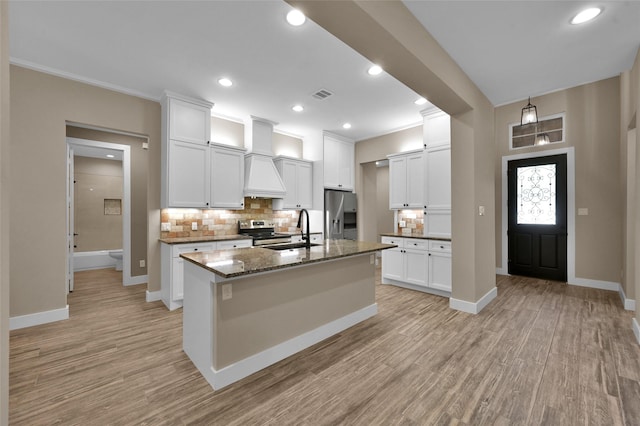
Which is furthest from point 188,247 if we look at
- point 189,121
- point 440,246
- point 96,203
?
point 96,203

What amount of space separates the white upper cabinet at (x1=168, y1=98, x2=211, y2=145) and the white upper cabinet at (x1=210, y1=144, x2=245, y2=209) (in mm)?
261

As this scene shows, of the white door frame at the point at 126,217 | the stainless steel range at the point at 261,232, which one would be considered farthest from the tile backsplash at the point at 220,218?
the white door frame at the point at 126,217

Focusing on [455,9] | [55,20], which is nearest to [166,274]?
[55,20]

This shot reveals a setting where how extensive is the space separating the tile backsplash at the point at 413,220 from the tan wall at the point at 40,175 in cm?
510

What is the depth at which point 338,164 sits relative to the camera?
20.0 feet

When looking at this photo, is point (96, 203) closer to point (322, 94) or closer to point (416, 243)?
point (322, 94)

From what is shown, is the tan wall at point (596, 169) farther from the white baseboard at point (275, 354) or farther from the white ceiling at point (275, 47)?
the white baseboard at point (275, 354)

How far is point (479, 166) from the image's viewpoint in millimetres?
3557

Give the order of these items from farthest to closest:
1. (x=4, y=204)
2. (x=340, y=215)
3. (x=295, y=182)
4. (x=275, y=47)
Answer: (x=340, y=215) < (x=295, y=182) < (x=275, y=47) < (x=4, y=204)

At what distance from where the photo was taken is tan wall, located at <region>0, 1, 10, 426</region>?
0.83 m

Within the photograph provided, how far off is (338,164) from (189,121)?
3142 millimetres

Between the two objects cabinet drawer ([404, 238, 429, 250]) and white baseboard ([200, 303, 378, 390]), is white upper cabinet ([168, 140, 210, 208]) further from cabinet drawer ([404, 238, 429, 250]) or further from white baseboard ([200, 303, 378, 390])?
cabinet drawer ([404, 238, 429, 250])

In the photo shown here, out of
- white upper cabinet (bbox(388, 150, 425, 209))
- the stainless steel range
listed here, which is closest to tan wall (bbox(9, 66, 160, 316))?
the stainless steel range

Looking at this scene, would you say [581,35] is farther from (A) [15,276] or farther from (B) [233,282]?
(A) [15,276]
